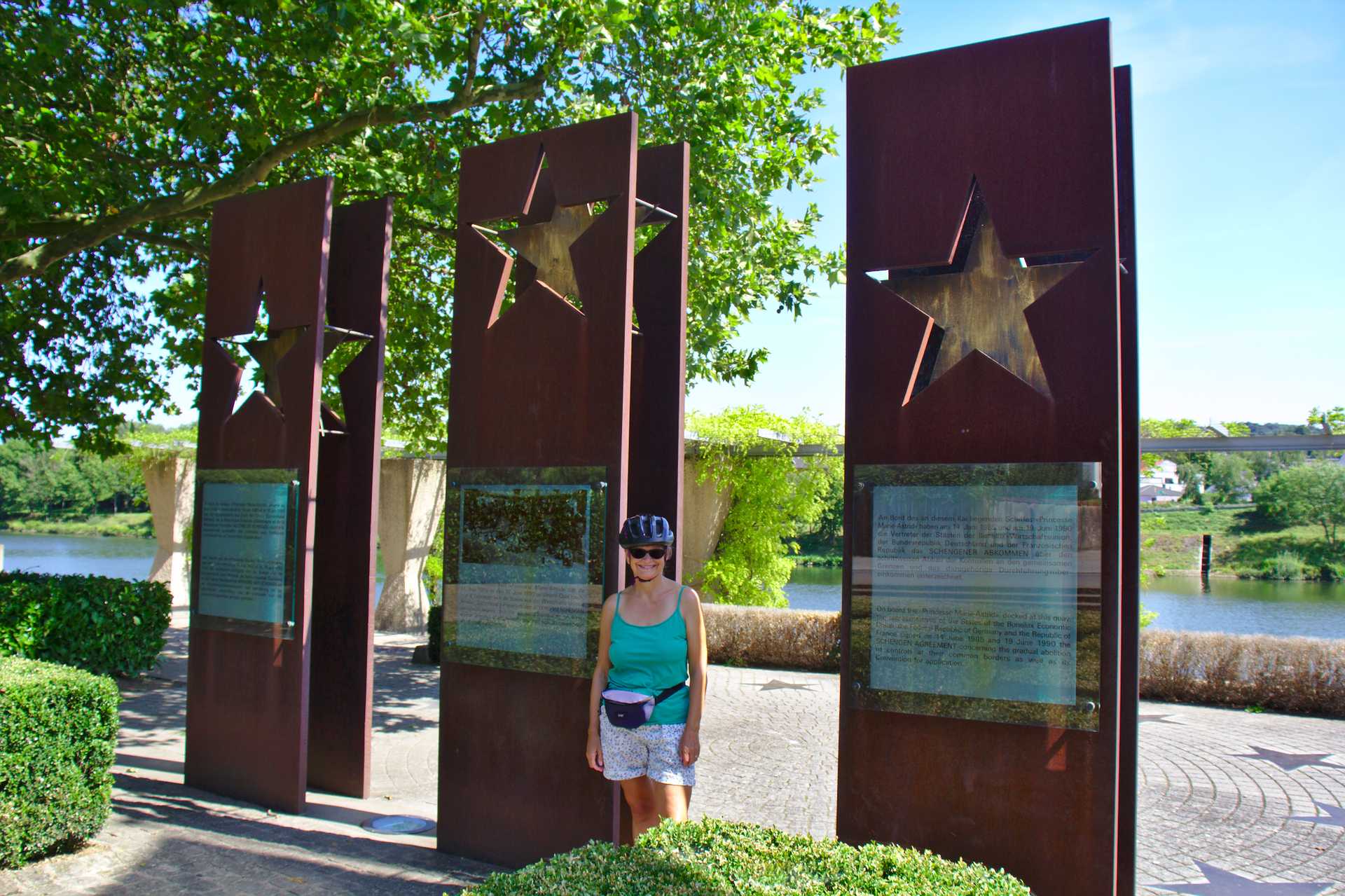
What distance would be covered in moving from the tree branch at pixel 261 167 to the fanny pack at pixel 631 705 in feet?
22.6

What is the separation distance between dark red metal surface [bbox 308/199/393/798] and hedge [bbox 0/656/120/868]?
148 cm

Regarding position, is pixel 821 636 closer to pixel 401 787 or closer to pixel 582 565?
pixel 401 787

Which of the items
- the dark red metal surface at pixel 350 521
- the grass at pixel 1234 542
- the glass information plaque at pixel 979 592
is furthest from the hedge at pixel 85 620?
the grass at pixel 1234 542

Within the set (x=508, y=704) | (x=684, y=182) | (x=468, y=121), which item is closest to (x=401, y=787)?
(x=508, y=704)

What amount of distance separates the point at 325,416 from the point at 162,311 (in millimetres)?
6592

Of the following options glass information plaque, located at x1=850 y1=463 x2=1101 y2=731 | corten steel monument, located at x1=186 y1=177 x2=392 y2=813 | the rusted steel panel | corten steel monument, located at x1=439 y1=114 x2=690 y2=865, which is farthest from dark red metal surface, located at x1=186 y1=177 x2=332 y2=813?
glass information plaque, located at x1=850 y1=463 x2=1101 y2=731

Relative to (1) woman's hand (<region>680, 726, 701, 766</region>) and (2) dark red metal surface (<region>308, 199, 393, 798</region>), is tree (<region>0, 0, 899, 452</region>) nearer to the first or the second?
(2) dark red metal surface (<region>308, 199, 393, 798</region>)

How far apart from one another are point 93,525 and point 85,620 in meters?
36.2

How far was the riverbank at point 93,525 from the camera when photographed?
1615 inches

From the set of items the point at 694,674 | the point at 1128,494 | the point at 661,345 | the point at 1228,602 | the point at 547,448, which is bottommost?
the point at 1228,602

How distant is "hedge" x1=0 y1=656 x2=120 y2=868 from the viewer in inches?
188

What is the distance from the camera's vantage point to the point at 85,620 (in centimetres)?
1031

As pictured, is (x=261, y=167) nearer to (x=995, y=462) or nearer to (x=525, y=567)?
(x=525, y=567)

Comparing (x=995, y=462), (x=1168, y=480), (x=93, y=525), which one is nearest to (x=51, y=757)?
(x=995, y=462)
